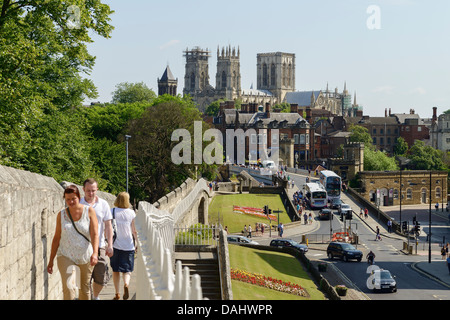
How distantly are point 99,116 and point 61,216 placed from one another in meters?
69.4

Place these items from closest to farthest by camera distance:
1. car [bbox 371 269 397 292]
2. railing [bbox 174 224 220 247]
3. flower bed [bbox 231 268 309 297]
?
railing [bbox 174 224 220 247]
flower bed [bbox 231 268 309 297]
car [bbox 371 269 397 292]

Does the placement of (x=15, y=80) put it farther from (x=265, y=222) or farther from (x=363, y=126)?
(x=363, y=126)

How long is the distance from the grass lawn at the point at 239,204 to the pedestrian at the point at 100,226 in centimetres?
4976

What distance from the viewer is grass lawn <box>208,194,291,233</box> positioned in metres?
64.0

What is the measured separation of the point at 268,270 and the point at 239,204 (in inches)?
1351

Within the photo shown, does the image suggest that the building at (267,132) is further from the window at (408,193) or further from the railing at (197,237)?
the railing at (197,237)

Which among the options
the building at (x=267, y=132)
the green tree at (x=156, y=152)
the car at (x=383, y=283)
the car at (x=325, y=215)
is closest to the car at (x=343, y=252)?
the car at (x=383, y=283)

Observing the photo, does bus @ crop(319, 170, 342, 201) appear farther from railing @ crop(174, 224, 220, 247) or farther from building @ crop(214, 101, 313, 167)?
railing @ crop(174, 224, 220, 247)

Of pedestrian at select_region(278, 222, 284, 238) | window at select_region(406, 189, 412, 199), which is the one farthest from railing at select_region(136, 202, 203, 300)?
window at select_region(406, 189, 412, 199)

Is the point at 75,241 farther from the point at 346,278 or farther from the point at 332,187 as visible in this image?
the point at 332,187

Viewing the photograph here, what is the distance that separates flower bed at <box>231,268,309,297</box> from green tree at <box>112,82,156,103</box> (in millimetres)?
95004

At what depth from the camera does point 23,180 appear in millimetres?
10133
